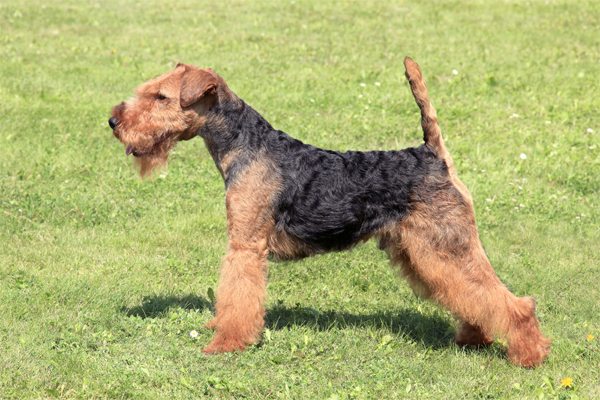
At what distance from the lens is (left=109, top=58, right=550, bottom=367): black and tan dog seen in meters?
4.28

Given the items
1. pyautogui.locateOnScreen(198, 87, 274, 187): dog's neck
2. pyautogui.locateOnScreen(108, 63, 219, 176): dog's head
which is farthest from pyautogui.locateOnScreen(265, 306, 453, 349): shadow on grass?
pyautogui.locateOnScreen(108, 63, 219, 176): dog's head

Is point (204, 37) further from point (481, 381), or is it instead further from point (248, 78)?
point (481, 381)

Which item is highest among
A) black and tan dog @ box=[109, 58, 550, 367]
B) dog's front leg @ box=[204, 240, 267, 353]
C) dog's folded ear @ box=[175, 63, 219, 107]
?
dog's folded ear @ box=[175, 63, 219, 107]

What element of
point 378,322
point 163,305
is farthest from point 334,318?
point 163,305

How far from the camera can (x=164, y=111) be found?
14.2 ft

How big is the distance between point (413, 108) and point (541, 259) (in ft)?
13.6

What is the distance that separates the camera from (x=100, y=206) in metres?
6.70

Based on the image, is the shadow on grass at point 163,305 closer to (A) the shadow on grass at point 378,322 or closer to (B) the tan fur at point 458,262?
(A) the shadow on grass at point 378,322

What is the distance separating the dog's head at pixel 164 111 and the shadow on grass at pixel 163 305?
54.4 inches

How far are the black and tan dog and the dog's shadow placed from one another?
50 centimetres

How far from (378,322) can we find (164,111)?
2.54 meters

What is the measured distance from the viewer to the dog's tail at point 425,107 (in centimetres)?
428

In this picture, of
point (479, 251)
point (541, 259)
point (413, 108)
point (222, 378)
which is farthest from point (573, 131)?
point (222, 378)

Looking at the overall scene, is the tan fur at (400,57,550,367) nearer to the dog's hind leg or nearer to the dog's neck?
the dog's hind leg
